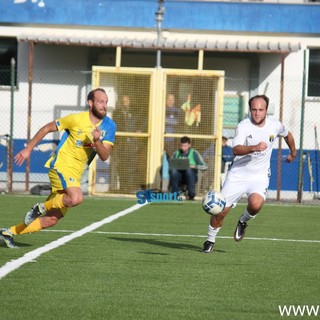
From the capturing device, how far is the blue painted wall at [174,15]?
2602cm

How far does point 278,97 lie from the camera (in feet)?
85.1

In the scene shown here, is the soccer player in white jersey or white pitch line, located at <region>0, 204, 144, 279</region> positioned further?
the soccer player in white jersey

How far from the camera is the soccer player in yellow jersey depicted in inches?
461

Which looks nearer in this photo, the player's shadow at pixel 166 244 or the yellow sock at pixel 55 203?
the yellow sock at pixel 55 203

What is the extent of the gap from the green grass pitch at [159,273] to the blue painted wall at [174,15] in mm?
10217

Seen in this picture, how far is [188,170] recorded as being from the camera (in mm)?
23078

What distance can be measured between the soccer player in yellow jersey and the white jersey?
1518mm

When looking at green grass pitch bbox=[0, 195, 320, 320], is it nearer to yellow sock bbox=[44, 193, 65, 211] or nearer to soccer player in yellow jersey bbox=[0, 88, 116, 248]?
soccer player in yellow jersey bbox=[0, 88, 116, 248]

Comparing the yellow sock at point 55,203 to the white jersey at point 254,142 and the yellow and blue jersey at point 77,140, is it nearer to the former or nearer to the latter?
the yellow and blue jersey at point 77,140

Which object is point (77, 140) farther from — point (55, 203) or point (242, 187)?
point (242, 187)

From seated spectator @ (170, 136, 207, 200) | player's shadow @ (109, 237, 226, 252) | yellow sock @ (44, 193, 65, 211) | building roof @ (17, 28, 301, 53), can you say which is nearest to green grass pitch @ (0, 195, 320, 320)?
player's shadow @ (109, 237, 226, 252)

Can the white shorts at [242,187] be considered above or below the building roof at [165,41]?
below

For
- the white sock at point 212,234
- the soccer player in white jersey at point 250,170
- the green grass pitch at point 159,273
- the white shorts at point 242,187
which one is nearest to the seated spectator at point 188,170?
the green grass pitch at point 159,273

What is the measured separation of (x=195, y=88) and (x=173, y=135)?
118 cm
